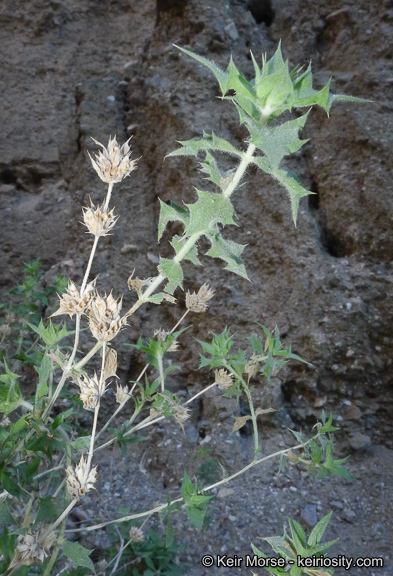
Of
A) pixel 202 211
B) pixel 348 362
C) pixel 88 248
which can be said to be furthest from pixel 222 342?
pixel 88 248

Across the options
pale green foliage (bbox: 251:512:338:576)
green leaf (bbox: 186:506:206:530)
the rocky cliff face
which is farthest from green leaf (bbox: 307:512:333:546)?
the rocky cliff face

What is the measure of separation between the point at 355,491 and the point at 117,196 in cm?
161

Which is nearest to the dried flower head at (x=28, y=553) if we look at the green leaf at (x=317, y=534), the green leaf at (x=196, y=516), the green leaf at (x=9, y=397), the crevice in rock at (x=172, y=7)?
the green leaf at (x=9, y=397)

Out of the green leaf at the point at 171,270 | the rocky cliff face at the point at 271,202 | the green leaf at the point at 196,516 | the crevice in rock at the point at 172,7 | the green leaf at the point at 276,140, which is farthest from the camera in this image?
the crevice in rock at the point at 172,7

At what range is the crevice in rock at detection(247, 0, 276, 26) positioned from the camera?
2.52 m

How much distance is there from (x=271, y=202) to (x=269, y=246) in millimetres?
188

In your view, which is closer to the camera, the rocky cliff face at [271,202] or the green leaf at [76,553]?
the green leaf at [76,553]

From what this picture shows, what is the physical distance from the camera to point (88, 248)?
7.70ft

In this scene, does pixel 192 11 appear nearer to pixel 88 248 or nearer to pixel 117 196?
pixel 117 196

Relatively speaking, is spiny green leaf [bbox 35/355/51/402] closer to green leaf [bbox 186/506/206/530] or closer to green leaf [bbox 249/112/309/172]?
green leaf [bbox 186/506/206/530]

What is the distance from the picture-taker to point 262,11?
2.54 m

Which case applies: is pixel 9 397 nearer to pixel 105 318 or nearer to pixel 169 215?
pixel 105 318

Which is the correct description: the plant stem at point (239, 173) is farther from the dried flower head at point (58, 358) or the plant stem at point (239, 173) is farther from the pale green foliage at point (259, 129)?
the dried flower head at point (58, 358)

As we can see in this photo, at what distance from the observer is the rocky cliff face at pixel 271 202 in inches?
77.4
